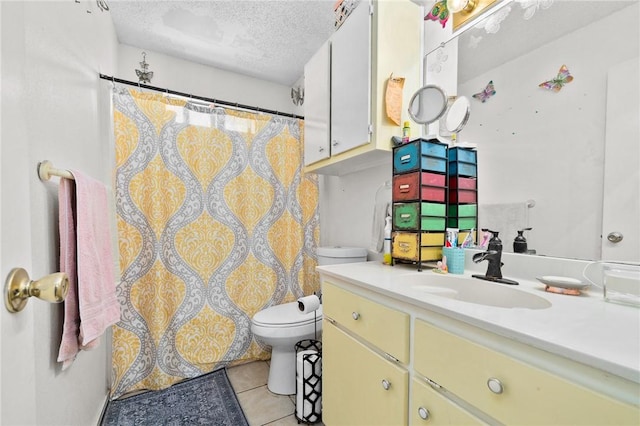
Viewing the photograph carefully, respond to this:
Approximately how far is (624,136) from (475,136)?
0.46 m

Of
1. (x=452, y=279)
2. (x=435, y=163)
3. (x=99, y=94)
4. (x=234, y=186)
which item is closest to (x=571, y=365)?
(x=452, y=279)

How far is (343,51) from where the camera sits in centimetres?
143

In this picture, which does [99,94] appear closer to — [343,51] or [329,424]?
[343,51]

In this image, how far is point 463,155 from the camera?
1.23 metres

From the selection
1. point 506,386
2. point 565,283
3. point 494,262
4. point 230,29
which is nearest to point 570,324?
point 506,386

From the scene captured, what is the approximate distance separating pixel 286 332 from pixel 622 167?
5.11 feet

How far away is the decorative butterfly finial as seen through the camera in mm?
1294

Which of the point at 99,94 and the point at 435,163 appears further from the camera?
the point at 99,94

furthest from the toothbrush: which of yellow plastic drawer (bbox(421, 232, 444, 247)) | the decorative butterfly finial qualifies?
the decorative butterfly finial

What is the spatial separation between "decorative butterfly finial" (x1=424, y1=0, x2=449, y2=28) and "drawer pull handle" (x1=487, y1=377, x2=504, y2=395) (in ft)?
4.84

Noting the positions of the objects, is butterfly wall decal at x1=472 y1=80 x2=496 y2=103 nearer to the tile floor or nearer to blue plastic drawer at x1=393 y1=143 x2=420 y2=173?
blue plastic drawer at x1=393 y1=143 x2=420 y2=173

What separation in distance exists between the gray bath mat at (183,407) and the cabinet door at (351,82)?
1.54 meters

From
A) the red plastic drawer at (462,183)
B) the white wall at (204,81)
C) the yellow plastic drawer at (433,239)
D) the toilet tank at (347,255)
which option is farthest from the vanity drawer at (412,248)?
the white wall at (204,81)

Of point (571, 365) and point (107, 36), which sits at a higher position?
point (107, 36)
